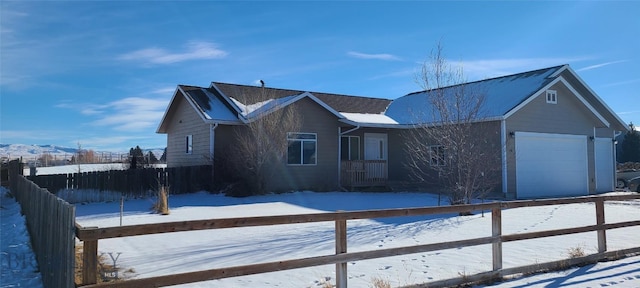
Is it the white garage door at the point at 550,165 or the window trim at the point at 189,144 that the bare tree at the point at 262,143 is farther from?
the white garage door at the point at 550,165

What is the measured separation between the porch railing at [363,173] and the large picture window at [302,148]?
1584 millimetres

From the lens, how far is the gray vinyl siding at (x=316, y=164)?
19.0m

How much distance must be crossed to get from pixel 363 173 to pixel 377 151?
2.22 metres

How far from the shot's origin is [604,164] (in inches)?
884

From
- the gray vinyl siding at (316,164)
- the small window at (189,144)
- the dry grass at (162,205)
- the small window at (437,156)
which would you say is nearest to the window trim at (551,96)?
the small window at (437,156)

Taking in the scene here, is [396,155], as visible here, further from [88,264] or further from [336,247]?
[88,264]

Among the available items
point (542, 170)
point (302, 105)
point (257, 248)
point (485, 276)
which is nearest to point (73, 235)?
point (257, 248)

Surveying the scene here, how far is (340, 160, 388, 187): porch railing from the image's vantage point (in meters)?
20.4

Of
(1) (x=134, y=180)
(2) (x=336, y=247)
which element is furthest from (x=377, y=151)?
(2) (x=336, y=247)

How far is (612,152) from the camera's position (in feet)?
75.7

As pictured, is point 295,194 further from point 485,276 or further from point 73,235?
point 73,235

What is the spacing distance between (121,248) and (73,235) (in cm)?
431

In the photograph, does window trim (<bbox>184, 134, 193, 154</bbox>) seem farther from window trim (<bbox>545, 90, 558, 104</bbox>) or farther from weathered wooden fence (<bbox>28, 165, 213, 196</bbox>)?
window trim (<bbox>545, 90, 558, 104</bbox>)

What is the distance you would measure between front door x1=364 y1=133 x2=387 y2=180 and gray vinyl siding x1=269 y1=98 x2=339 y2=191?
74.8 inches
